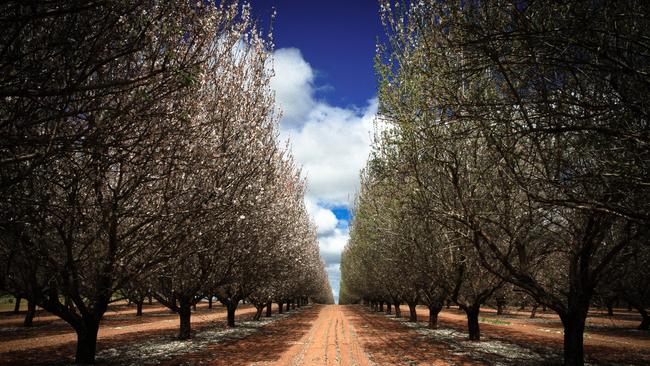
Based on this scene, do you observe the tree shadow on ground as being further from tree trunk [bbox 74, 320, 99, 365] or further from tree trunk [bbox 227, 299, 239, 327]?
tree trunk [bbox 227, 299, 239, 327]

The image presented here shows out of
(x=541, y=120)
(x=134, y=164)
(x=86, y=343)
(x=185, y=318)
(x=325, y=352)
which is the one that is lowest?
(x=325, y=352)

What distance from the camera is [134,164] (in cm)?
662

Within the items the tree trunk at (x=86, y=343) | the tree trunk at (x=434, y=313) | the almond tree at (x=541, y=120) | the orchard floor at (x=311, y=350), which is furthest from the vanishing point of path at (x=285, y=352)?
the tree trunk at (x=434, y=313)

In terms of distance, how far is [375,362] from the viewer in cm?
1712

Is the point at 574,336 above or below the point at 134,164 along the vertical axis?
below

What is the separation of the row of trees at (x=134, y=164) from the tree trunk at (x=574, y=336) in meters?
12.9

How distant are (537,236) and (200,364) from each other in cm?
1456

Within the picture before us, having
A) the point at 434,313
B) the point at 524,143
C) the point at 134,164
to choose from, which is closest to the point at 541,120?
the point at 524,143

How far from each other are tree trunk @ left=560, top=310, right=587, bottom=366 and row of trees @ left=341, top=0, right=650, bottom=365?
0.15ft

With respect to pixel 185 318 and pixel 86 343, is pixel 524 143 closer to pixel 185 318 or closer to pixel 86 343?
pixel 86 343

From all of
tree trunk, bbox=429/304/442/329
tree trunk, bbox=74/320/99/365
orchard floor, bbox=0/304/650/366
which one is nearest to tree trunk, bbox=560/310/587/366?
orchard floor, bbox=0/304/650/366

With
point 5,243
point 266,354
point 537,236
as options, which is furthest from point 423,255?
point 5,243

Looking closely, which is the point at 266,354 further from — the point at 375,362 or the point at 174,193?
the point at 174,193

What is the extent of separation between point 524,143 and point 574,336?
7.86 meters
